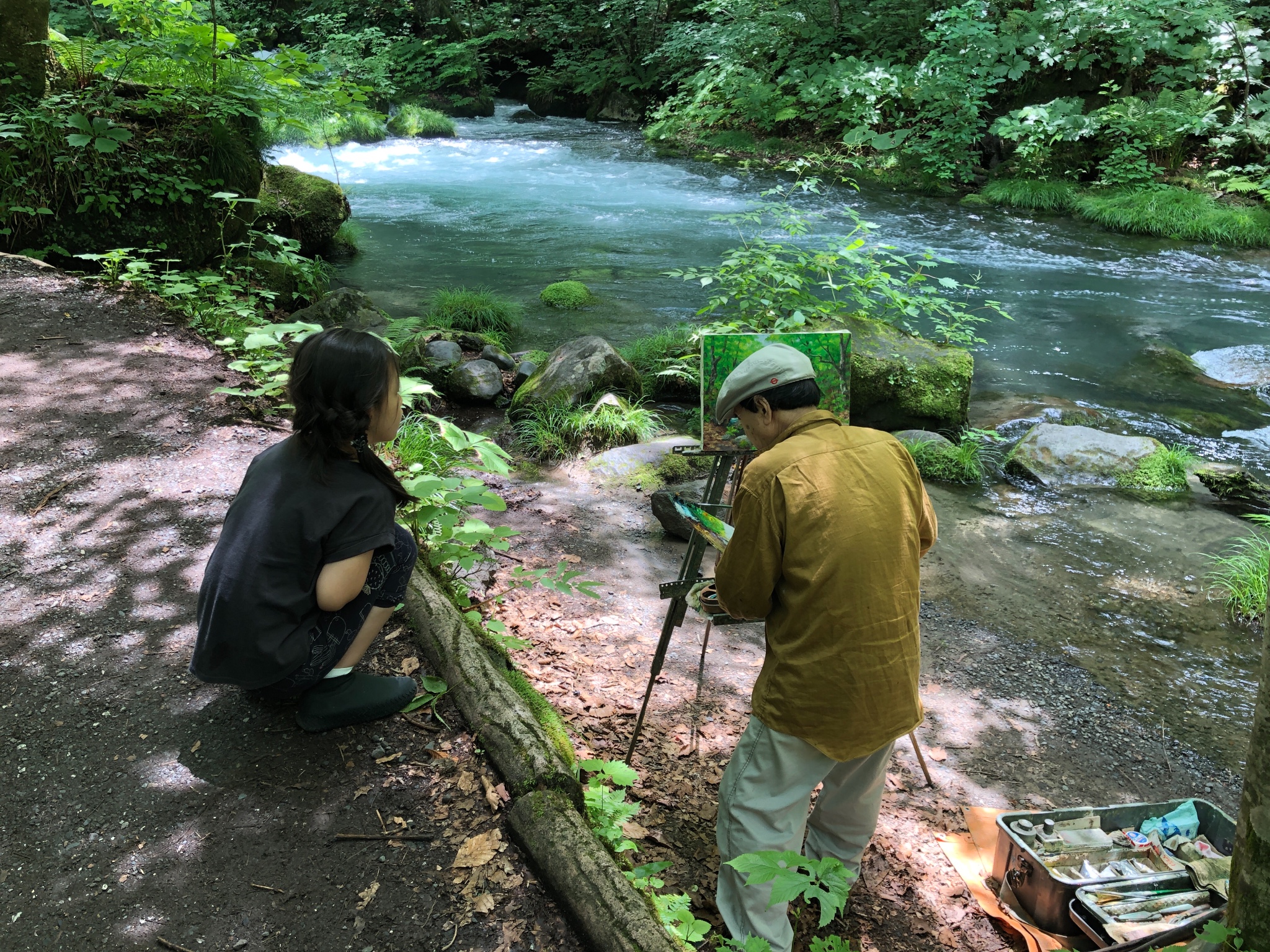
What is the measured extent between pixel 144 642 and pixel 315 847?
1205mm

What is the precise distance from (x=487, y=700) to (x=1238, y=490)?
6.04 m

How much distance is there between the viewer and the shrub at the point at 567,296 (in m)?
9.84

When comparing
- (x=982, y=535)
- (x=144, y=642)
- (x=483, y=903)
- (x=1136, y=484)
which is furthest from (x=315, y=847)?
(x=1136, y=484)

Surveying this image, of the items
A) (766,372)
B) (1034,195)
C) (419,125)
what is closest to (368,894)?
(766,372)

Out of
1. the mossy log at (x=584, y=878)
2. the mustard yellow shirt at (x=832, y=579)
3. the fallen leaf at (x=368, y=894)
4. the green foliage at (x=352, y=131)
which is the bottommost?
the fallen leaf at (x=368, y=894)

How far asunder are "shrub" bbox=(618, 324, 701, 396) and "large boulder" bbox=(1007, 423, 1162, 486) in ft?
8.99

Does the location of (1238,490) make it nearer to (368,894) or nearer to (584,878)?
(584,878)

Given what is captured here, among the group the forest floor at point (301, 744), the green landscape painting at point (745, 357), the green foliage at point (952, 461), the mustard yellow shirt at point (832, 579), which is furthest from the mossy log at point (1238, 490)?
the mustard yellow shirt at point (832, 579)

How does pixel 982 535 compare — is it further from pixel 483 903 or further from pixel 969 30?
pixel 969 30

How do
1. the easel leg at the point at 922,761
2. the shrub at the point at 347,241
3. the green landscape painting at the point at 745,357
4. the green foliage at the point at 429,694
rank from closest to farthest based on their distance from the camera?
the green foliage at the point at 429,694
the easel leg at the point at 922,761
the green landscape painting at the point at 745,357
the shrub at the point at 347,241

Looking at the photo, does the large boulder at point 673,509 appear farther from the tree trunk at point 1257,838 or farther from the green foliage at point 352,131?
the green foliage at point 352,131

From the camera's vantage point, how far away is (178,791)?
237 cm

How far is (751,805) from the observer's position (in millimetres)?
2422

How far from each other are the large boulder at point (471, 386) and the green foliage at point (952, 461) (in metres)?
3.49
